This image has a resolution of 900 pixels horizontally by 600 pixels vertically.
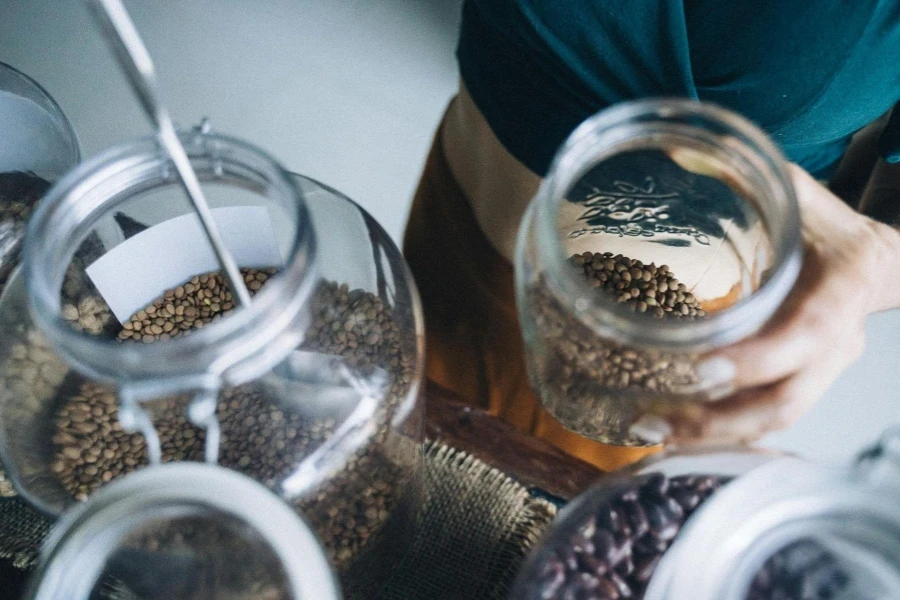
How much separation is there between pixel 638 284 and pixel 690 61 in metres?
0.17

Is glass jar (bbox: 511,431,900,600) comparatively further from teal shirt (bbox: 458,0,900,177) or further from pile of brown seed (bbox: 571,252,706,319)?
teal shirt (bbox: 458,0,900,177)

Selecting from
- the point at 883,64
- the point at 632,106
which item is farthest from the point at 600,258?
the point at 883,64

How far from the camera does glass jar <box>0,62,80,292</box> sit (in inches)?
20.1

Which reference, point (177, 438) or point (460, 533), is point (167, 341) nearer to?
point (177, 438)

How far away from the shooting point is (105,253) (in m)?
0.42

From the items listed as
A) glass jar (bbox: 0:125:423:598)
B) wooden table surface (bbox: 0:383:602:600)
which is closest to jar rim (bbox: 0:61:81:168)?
glass jar (bbox: 0:125:423:598)

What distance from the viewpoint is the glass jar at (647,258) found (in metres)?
0.32

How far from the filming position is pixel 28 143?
1.70 feet

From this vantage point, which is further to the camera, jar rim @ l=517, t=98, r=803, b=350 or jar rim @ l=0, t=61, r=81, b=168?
jar rim @ l=0, t=61, r=81, b=168

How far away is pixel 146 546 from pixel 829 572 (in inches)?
10.4

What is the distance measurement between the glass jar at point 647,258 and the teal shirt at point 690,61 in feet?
0.38

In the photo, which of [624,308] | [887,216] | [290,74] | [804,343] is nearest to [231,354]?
[624,308]

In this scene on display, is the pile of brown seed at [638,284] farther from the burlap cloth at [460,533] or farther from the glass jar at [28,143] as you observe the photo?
the glass jar at [28,143]

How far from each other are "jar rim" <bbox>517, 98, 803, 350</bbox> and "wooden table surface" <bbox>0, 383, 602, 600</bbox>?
17 cm
